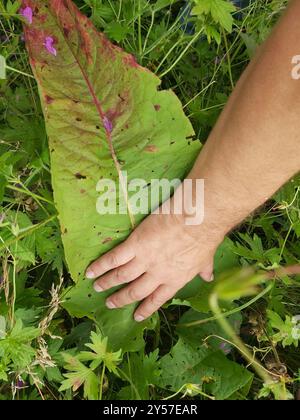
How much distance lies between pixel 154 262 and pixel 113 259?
10 cm

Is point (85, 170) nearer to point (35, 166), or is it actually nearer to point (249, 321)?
point (35, 166)

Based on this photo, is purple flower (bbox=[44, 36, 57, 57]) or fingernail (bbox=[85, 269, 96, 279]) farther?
fingernail (bbox=[85, 269, 96, 279])

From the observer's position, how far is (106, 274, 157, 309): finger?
1356 mm

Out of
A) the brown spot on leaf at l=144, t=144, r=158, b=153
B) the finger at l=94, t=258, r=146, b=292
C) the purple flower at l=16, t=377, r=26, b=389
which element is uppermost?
the brown spot on leaf at l=144, t=144, r=158, b=153

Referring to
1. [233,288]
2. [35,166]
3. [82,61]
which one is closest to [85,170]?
[35,166]

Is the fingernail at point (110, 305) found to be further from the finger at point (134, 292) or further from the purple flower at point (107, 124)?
the purple flower at point (107, 124)

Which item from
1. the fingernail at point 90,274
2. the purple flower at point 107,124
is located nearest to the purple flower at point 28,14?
the purple flower at point 107,124

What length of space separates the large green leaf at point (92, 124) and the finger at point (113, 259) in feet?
0.08

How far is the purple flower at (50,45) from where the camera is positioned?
4.03 feet

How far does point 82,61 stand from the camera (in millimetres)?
1241

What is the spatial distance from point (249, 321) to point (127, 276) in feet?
1.23

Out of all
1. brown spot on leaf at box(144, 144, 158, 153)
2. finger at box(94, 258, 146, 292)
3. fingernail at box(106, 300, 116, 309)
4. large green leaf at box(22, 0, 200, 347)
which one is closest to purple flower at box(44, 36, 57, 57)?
large green leaf at box(22, 0, 200, 347)

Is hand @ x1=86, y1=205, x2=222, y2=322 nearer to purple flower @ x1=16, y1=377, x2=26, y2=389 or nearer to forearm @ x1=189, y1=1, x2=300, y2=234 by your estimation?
forearm @ x1=189, y1=1, x2=300, y2=234

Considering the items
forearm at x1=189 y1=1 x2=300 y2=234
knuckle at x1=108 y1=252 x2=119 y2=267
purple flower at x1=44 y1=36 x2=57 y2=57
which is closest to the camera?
forearm at x1=189 y1=1 x2=300 y2=234
